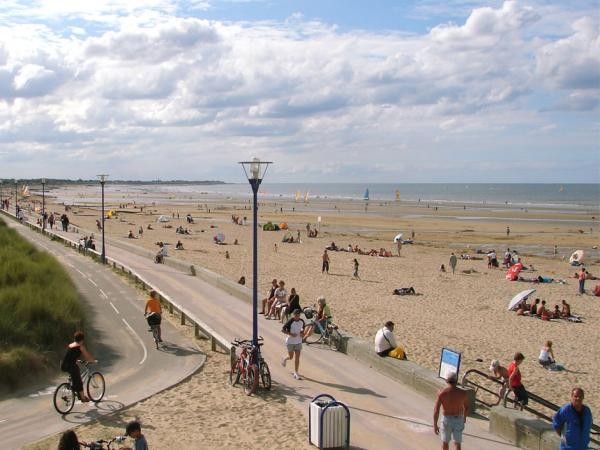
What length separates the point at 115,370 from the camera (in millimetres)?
12656

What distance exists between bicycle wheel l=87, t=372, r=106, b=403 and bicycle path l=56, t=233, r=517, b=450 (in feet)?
8.00

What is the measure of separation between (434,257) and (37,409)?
31616mm

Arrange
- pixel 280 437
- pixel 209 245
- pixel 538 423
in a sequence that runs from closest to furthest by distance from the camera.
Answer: pixel 538 423, pixel 280 437, pixel 209 245

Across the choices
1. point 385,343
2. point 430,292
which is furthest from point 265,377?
point 430,292

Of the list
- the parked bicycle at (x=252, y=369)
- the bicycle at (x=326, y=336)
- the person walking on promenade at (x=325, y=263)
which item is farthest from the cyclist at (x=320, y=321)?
the person walking on promenade at (x=325, y=263)

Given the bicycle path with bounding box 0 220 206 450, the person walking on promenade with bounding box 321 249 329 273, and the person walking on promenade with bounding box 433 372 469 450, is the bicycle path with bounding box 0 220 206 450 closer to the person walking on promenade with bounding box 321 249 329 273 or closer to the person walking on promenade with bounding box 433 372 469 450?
the person walking on promenade with bounding box 433 372 469 450

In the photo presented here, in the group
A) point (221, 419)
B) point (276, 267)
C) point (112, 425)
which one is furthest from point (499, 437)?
point (276, 267)

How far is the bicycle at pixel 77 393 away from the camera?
995 cm

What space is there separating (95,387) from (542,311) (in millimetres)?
15244

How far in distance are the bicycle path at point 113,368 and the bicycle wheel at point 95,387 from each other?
0.12 meters

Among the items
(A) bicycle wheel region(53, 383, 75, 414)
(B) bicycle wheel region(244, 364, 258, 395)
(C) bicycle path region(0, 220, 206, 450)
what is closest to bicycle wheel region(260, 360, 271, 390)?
(B) bicycle wheel region(244, 364, 258, 395)

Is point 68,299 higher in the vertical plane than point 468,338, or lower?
higher

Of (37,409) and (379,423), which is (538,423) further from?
(37,409)

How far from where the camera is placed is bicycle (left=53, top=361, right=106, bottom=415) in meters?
9.95
